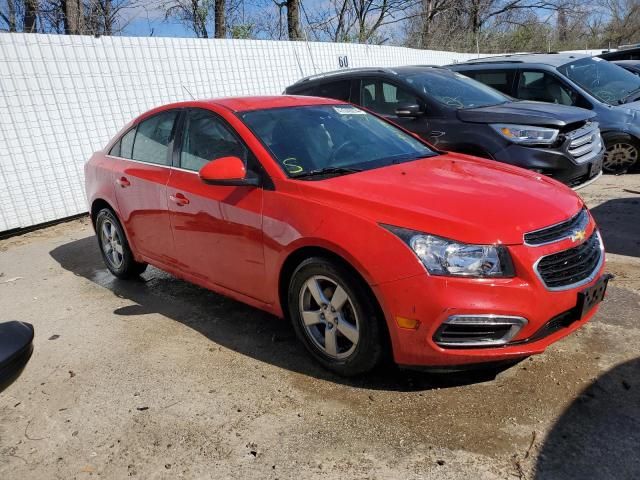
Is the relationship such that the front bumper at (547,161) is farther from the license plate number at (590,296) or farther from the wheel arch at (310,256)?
the wheel arch at (310,256)

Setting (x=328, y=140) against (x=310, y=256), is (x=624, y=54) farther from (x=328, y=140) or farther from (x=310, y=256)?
(x=310, y=256)

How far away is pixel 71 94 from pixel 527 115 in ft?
19.6

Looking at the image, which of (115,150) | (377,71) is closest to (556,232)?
(115,150)

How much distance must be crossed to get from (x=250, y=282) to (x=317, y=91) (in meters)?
4.65

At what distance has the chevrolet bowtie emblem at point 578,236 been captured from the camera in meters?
2.96

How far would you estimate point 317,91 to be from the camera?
25.0 ft

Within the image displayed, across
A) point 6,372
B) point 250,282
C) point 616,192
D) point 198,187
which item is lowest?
point 616,192

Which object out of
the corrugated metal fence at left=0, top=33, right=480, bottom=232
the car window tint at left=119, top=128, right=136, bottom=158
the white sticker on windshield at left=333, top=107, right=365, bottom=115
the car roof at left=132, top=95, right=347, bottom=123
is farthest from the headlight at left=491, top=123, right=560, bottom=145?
the corrugated metal fence at left=0, top=33, right=480, bottom=232

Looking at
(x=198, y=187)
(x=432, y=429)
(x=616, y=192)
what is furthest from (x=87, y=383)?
(x=616, y=192)

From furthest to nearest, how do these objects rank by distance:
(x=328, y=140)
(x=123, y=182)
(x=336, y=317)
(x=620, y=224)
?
(x=620, y=224)
(x=123, y=182)
(x=328, y=140)
(x=336, y=317)

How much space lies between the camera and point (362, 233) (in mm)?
2865

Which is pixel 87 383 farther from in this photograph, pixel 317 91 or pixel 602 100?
pixel 602 100

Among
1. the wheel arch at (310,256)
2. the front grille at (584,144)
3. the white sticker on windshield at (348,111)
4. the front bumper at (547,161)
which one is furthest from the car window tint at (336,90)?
the wheel arch at (310,256)

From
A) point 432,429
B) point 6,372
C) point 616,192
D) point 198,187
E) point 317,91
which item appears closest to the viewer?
point 6,372
